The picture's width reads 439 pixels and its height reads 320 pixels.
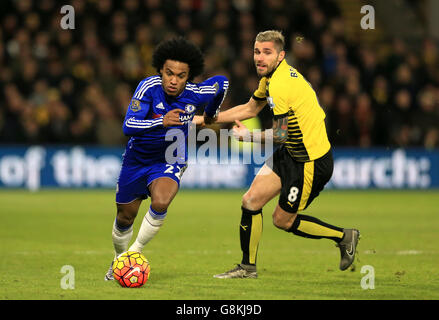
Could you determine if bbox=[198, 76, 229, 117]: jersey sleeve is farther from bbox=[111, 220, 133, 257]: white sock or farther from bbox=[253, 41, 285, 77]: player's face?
bbox=[111, 220, 133, 257]: white sock

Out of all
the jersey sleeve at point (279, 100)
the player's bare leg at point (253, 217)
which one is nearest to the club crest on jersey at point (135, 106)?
the jersey sleeve at point (279, 100)

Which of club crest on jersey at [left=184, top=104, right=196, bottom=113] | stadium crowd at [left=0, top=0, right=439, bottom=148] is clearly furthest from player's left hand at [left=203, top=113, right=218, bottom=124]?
stadium crowd at [left=0, top=0, right=439, bottom=148]

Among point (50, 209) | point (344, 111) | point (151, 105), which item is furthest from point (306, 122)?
point (344, 111)

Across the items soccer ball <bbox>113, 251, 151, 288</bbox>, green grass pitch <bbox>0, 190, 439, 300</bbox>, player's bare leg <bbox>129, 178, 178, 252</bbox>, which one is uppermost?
player's bare leg <bbox>129, 178, 178, 252</bbox>

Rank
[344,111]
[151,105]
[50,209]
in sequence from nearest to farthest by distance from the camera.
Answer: [151,105] → [50,209] → [344,111]

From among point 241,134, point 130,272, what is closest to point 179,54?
point 241,134

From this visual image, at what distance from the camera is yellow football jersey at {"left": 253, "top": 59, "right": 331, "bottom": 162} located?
7.46 metres

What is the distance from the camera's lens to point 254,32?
20562 millimetres

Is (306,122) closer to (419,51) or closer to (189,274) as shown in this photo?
(189,274)

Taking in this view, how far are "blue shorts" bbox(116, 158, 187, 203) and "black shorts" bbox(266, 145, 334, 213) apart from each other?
3.24 ft

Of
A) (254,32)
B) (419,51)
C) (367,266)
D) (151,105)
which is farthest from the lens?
(419,51)

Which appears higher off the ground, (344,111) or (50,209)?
(344,111)

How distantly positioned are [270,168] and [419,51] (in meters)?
16.3

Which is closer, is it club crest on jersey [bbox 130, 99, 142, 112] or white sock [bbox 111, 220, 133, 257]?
club crest on jersey [bbox 130, 99, 142, 112]
